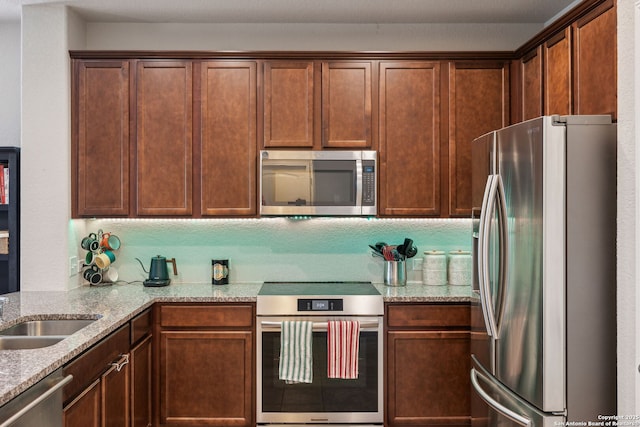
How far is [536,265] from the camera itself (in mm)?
1995

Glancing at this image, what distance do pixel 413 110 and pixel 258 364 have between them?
1.90 metres

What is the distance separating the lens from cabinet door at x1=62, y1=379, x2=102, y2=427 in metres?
1.84

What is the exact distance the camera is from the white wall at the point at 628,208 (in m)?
1.70

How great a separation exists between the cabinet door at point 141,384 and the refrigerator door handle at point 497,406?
1.81 meters

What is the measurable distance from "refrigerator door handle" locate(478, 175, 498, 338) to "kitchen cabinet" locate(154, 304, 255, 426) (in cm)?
136

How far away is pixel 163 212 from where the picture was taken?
318cm

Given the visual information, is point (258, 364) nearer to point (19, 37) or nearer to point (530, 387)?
point (530, 387)

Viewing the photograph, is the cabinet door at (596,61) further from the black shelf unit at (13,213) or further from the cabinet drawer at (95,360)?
the black shelf unit at (13,213)

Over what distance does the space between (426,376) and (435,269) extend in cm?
75

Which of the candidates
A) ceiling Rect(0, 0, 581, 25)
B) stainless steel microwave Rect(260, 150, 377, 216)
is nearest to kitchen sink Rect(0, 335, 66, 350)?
stainless steel microwave Rect(260, 150, 377, 216)

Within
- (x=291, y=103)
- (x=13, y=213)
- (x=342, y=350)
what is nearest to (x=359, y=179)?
(x=291, y=103)

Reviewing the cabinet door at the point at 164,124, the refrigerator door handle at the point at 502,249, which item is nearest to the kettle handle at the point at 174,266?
the cabinet door at the point at 164,124

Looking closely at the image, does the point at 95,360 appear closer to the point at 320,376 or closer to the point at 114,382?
the point at 114,382

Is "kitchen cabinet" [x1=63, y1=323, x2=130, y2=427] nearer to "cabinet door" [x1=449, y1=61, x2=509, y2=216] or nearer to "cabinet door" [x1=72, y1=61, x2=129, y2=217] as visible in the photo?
"cabinet door" [x1=72, y1=61, x2=129, y2=217]
